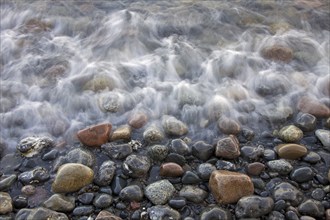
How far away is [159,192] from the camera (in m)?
3.23

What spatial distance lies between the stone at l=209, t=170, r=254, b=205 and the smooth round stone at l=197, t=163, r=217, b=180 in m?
0.08

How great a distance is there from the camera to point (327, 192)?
325 centimetres

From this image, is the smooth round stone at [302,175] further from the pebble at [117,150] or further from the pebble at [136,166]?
the pebble at [117,150]

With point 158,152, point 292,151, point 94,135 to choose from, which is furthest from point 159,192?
point 292,151

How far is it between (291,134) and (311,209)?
0.93 metres

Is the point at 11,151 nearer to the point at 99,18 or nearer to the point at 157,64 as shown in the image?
the point at 157,64

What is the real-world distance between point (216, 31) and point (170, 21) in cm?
72

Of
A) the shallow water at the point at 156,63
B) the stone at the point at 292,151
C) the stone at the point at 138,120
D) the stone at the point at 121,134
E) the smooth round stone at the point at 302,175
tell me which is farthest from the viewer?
the shallow water at the point at 156,63

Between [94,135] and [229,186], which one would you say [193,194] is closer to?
[229,186]

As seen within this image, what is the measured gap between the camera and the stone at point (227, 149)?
3.59 m

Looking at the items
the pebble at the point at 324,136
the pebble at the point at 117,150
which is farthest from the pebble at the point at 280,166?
the pebble at the point at 117,150

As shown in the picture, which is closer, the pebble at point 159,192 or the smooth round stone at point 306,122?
the pebble at point 159,192

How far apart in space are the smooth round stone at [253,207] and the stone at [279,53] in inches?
91.9

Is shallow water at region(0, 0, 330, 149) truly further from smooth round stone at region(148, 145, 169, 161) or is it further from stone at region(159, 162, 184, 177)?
stone at region(159, 162, 184, 177)
